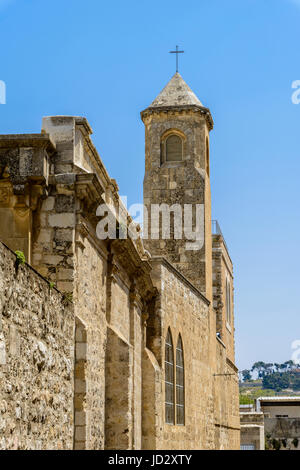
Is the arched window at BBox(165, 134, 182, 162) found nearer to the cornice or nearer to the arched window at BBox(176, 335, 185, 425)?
the cornice

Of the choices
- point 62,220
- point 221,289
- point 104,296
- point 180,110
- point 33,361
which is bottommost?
point 33,361

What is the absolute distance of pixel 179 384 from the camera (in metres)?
20.8

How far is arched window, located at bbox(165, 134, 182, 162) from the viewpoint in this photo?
87.3 feet

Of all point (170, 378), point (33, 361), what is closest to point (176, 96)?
point (170, 378)

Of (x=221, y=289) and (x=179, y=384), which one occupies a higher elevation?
(x=221, y=289)

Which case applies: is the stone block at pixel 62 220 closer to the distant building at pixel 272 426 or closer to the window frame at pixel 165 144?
the window frame at pixel 165 144

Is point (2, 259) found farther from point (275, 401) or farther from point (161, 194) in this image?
point (275, 401)

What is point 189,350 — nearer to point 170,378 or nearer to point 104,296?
point 170,378

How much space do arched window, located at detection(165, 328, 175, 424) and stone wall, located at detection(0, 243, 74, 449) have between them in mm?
9291

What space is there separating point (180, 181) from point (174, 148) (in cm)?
118

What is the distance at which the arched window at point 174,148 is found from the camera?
2661 centimetres

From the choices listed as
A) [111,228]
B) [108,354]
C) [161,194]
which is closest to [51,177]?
[111,228]

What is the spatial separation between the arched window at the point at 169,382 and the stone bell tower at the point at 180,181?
5.74 meters
